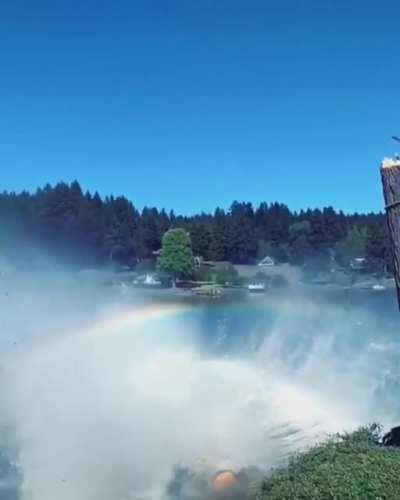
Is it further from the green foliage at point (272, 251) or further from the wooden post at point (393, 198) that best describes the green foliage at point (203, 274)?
the wooden post at point (393, 198)

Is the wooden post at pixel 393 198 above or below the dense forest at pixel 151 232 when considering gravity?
below

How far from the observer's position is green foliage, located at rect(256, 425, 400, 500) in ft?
15.1

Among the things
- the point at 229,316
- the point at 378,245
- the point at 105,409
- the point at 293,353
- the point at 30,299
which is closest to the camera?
the point at 105,409

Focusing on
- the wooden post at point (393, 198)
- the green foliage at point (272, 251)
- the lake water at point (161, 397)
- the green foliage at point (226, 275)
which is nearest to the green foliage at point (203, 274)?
the green foliage at point (226, 275)

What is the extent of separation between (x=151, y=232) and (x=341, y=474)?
80059 mm

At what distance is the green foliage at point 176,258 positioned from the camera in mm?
70812

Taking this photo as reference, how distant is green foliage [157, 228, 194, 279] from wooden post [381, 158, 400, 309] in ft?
213

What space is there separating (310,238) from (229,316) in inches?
1560

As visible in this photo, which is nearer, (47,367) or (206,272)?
(47,367)

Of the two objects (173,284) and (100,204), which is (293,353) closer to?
(173,284)

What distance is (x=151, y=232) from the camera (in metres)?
84.5

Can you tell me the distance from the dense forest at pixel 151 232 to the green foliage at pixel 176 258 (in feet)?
16.3

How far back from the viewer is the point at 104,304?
41062 mm

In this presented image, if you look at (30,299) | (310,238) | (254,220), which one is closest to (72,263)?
(30,299)
